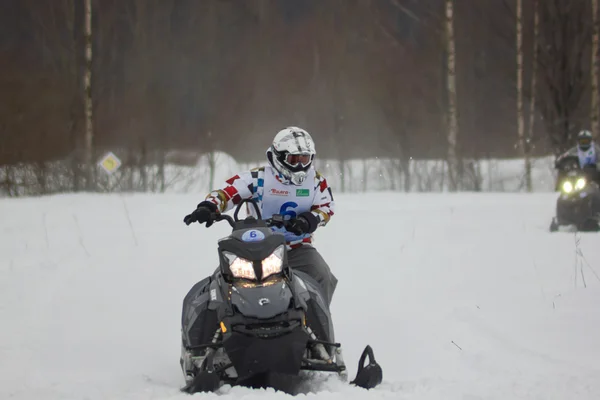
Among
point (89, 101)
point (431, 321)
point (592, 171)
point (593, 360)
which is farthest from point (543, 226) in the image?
point (89, 101)

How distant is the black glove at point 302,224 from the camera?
16.5 ft

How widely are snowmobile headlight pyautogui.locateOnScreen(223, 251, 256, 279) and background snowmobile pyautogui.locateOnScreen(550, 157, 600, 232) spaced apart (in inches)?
370

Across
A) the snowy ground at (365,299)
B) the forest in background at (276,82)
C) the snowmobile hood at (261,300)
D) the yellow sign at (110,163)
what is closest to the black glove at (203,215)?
the snowmobile hood at (261,300)

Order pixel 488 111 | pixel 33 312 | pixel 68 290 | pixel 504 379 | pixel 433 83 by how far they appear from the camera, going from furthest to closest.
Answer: pixel 488 111 < pixel 433 83 < pixel 68 290 < pixel 33 312 < pixel 504 379

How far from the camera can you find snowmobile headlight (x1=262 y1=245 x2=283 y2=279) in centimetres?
436

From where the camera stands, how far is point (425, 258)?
1096 centimetres

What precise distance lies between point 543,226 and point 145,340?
8.43 meters

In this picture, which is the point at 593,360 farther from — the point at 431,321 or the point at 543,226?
the point at 543,226

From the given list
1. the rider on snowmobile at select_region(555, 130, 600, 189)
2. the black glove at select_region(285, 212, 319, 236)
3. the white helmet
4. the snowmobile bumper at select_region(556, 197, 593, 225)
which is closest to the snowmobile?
the black glove at select_region(285, 212, 319, 236)

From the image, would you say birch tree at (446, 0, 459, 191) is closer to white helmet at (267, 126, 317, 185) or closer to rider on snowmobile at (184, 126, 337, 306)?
rider on snowmobile at (184, 126, 337, 306)

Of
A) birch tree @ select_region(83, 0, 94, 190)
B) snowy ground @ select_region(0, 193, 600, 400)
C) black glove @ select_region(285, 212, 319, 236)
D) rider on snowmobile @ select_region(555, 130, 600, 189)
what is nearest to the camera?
black glove @ select_region(285, 212, 319, 236)

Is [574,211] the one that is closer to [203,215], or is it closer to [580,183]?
[580,183]

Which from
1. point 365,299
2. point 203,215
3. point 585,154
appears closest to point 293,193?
point 203,215

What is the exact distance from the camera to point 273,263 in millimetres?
4395
